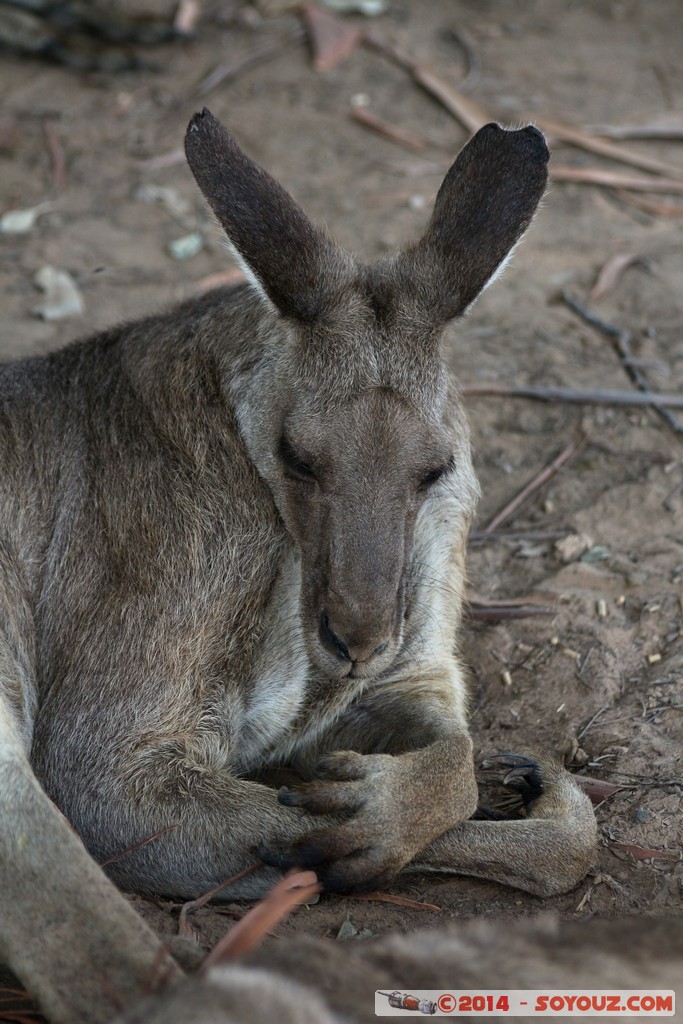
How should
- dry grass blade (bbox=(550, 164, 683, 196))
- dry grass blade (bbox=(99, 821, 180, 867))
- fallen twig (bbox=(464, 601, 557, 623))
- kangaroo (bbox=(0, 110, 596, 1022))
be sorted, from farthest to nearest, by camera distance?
dry grass blade (bbox=(550, 164, 683, 196))
fallen twig (bbox=(464, 601, 557, 623))
dry grass blade (bbox=(99, 821, 180, 867))
kangaroo (bbox=(0, 110, 596, 1022))

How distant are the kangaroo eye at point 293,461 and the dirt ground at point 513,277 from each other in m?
1.27

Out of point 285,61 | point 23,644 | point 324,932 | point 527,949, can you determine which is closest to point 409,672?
point 324,932

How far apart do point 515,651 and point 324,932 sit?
1.55 metres

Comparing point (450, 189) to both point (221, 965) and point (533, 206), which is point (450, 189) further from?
point (221, 965)

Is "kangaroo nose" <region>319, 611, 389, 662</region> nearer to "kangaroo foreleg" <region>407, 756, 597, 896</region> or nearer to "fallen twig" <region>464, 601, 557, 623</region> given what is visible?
"kangaroo foreleg" <region>407, 756, 597, 896</region>

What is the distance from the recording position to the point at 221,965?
2146mm

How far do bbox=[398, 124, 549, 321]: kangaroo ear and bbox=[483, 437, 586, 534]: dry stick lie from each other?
5.43 ft

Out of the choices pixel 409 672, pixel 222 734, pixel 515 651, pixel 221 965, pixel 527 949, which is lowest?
pixel 515 651

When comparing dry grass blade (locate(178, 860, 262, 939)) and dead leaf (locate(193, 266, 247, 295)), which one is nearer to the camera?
dry grass blade (locate(178, 860, 262, 939))

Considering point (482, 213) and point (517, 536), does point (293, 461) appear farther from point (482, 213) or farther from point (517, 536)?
point (517, 536)

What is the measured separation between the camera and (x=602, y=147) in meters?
7.71

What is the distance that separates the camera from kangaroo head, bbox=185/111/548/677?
3398 millimetres

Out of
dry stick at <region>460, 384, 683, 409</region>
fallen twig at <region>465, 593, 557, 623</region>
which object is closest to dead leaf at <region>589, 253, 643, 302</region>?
dry stick at <region>460, 384, 683, 409</region>

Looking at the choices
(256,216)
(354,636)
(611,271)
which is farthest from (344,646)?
(611,271)
